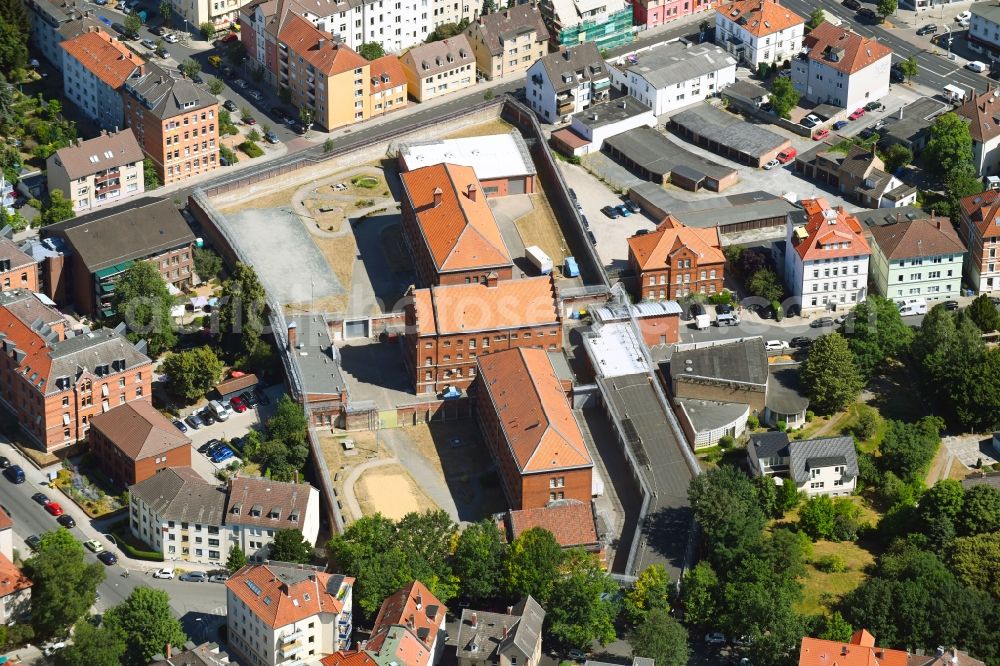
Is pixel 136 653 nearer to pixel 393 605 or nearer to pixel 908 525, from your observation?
pixel 393 605

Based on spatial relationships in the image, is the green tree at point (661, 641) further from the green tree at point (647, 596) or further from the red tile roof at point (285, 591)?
the red tile roof at point (285, 591)

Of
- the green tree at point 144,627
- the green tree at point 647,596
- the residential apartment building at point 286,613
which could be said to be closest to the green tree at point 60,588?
the green tree at point 144,627

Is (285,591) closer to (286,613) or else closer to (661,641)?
(286,613)

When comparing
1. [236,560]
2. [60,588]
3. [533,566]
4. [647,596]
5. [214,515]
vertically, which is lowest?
[647,596]

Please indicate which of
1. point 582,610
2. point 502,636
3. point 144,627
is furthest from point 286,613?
point 582,610

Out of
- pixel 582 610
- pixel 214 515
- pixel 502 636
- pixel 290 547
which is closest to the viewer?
pixel 502 636

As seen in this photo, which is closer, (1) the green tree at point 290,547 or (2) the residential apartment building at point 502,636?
(2) the residential apartment building at point 502,636
